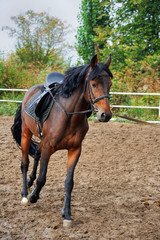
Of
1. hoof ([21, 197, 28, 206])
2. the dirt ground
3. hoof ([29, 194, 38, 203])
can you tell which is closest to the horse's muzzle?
the dirt ground

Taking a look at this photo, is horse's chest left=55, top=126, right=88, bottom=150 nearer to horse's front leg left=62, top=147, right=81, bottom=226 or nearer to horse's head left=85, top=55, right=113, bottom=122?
horse's front leg left=62, top=147, right=81, bottom=226

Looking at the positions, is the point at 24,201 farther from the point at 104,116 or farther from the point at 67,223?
the point at 104,116

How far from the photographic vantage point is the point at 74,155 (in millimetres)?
3439

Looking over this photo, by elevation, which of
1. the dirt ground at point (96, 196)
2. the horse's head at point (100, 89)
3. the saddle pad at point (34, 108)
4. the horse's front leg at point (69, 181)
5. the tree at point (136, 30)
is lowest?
the dirt ground at point (96, 196)

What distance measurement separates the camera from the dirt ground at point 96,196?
120 inches

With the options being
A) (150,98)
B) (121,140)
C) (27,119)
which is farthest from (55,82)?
(150,98)

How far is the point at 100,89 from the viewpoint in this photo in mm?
2840

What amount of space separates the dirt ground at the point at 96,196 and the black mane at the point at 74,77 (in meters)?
1.63

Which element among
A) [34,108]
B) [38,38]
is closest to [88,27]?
[38,38]

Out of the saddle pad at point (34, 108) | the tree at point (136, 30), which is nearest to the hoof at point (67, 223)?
the saddle pad at point (34, 108)

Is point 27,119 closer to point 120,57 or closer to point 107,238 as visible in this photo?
point 107,238

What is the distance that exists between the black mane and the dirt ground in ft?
5.35

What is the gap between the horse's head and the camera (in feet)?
9.12

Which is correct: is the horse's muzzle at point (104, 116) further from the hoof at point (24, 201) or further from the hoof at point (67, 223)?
the hoof at point (24, 201)
